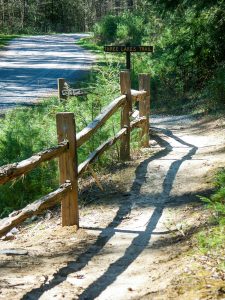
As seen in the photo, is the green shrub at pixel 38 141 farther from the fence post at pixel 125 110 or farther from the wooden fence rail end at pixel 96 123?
the wooden fence rail end at pixel 96 123

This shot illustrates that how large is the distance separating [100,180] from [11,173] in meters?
3.46

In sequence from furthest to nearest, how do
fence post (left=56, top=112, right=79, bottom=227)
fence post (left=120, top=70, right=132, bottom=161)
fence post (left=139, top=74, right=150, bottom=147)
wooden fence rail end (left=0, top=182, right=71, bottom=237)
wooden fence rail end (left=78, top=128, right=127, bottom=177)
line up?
fence post (left=139, top=74, right=150, bottom=147)
fence post (left=120, top=70, right=132, bottom=161)
wooden fence rail end (left=78, top=128, right=127, bottom=177)
fence post (left=56, top=112, right=79, bottom=227)
wooden fence rail end (left=0, top=182, right=71, bottom=237)

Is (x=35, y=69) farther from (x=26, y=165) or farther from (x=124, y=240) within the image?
(x=26, y=165)

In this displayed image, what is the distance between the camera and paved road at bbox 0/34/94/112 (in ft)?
56.4

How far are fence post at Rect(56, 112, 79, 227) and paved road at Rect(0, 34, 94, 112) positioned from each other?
905cm

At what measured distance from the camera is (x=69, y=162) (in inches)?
231

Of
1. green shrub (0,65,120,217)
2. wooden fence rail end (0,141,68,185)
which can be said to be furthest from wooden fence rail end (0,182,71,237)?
green shrub (0,65,120,217)

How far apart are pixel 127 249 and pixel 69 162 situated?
121cm

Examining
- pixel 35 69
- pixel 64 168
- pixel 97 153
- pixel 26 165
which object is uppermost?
pixel 35 69

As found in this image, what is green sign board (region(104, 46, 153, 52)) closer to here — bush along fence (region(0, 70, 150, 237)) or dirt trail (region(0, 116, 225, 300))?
dirt trail (region(0, 116, 225, 300))

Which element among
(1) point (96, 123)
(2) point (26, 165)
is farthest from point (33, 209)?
(1) point (96, 123)

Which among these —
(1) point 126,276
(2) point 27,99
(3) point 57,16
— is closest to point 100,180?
(1) point 126,276

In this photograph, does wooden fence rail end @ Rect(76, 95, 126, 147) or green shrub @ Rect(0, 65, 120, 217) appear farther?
green shrub @ Rect(0, 65, 120, 217)

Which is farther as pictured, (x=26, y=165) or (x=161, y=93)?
(x=161, y=93)
